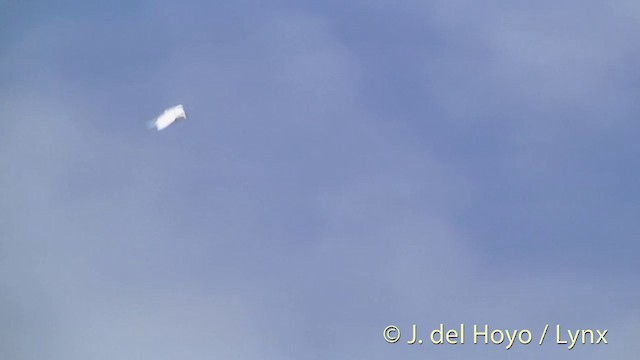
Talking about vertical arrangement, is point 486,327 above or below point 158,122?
below

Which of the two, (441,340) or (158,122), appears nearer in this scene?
(441,340)

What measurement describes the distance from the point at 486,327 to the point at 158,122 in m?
9.38

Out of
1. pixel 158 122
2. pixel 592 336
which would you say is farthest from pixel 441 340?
pixel 158 122

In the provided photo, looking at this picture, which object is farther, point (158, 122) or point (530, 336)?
point (158, 122)

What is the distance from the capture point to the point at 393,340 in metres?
28.4

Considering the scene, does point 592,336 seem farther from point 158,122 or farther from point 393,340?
point 158,122

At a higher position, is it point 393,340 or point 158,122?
point 158,122

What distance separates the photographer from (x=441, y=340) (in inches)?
1115

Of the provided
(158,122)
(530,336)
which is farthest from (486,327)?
(158,122)

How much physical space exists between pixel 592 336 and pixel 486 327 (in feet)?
7.95

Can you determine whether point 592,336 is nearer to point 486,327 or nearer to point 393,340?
point 486,327

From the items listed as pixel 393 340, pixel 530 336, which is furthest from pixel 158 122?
pixel 530 336

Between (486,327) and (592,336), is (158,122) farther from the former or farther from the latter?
(592,336)

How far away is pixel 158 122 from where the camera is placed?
30.2 metres
